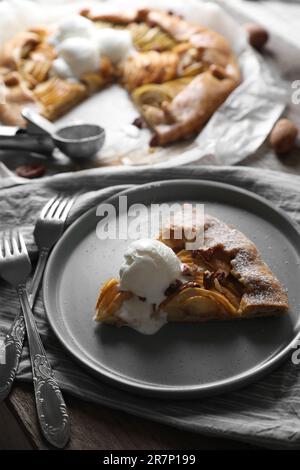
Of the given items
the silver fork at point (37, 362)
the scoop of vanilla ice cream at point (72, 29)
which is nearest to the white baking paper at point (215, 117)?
the scoop of vanilla ice cream at point (72, 29)

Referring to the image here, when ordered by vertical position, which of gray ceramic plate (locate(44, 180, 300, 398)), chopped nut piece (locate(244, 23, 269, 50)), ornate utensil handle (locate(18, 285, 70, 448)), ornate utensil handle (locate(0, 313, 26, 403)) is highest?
chopped nut piece (locate(244, 23, 269, 50))

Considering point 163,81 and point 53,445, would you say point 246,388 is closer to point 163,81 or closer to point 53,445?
point 53,445

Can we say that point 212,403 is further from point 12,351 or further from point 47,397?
point 12,351

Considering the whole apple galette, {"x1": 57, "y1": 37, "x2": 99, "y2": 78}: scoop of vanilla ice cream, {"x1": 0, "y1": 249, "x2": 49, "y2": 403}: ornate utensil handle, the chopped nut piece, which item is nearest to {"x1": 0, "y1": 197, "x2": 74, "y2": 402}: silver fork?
{"x1": 0, "y1": 249, "x2": 49, "y2": 403}: ornate utensil handle

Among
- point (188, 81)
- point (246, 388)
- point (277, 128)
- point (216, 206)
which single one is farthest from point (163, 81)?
point (246, 388)

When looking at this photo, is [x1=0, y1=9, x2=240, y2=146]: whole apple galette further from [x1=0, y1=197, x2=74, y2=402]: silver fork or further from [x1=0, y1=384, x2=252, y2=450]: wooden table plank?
[x1=0, y1=384, x2=252, y2=450]: wooden table plank

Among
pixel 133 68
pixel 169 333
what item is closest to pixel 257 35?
pixel 133 68
